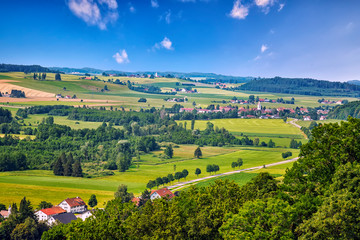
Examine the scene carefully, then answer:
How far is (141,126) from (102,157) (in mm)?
42146

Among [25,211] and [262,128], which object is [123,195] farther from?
[262,128]

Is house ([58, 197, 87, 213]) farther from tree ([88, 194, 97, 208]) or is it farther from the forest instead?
the forest

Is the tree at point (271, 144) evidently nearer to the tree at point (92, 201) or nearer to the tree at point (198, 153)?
the tree at point (198, 153)

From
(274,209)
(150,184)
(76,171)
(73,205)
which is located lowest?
(76,171)

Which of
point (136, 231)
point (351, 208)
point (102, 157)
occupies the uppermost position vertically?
point (351, 208)

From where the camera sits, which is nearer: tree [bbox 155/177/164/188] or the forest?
the forest

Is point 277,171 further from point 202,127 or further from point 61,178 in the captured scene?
point 202,127

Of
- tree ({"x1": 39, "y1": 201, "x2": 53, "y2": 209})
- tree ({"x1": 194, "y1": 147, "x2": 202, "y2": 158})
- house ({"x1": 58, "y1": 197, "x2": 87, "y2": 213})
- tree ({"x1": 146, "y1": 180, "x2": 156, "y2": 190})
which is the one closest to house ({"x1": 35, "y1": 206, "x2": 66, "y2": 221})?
house ({"x1": 58, "y1": 197, "x2": 87, "y2": 213})

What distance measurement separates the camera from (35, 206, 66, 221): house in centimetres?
5084

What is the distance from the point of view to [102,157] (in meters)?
92.6

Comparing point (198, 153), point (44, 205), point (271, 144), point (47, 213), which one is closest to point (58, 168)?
point (44, 205)

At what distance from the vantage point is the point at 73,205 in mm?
56125

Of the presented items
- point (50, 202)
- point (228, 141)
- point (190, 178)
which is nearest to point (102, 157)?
point (190, 178)

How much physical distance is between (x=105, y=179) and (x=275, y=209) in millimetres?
59411
